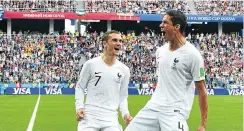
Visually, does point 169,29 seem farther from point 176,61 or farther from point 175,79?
point 175,79

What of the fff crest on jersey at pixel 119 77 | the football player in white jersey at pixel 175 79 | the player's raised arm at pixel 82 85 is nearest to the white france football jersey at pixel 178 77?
the football player in white jersey at pixel 175 79

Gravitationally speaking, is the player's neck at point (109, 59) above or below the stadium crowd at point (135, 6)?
below

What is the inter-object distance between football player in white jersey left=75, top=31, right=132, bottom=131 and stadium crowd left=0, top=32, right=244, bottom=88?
123 feet

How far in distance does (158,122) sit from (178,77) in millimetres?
654

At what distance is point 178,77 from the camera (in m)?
6.73

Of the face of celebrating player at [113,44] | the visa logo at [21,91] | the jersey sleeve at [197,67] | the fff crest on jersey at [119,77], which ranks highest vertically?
the face of celebrating player at [113,44]

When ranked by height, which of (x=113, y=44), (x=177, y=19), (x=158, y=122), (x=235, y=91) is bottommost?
(x=235, y=91)

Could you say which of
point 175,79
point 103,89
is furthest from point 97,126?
point 175,79

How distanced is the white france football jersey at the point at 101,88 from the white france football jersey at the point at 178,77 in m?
0.93

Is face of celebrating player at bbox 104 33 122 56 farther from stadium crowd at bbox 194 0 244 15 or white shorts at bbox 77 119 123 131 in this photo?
stadium crowd at bbox 194 0 244 15

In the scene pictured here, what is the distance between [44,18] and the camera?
56.2 meters

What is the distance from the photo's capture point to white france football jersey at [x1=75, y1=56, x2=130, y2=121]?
297 inches

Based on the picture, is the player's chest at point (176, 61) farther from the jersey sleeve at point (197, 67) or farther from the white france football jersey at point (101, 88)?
the white france football jersey at point (101, 88)

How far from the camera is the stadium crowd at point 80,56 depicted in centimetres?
4556
